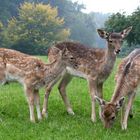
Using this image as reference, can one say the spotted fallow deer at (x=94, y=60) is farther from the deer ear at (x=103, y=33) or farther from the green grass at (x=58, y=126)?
the green grass at (x=58, y=126)

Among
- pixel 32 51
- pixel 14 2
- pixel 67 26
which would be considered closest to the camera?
pixel 32 51

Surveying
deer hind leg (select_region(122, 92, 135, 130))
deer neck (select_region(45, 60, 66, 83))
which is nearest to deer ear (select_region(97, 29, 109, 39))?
A: deer neck (select_region(45, 60, 66, 83))

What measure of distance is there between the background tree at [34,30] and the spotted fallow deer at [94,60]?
54576mm

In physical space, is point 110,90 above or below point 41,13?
above

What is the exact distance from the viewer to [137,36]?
36.5 meters

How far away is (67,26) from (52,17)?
645 inches

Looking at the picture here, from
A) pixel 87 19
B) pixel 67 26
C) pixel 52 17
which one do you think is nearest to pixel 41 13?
pixel 52 17

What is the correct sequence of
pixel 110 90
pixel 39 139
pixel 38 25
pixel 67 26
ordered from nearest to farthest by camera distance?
pixel 39 139, pixel 110 90, pixel 38 25, pixel 67 26

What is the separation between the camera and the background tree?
68.1m

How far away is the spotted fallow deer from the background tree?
5458 centimetres

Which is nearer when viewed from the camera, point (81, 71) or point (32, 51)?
point (81, 71)

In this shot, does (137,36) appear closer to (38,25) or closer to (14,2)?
(38,25)

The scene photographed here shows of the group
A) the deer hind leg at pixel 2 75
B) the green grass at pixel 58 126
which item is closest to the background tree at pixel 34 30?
the green grass at pixel 58 126

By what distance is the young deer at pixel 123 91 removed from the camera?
9250 millimetres
